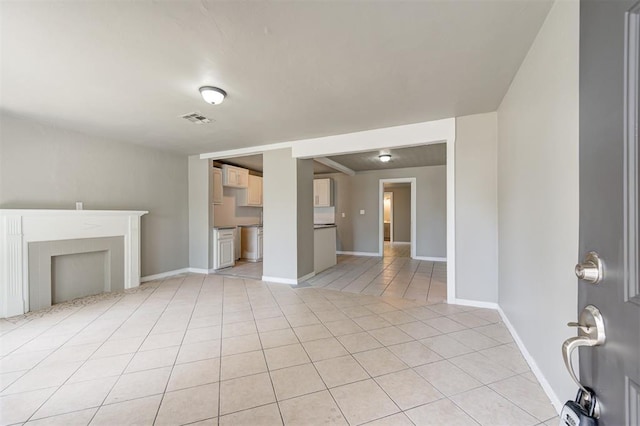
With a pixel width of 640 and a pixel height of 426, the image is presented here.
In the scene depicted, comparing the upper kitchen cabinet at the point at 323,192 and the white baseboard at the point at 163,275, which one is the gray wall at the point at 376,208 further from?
the white baseboard at the point at 163,275

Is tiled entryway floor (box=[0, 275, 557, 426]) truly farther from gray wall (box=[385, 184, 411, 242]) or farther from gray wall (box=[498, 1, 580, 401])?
gray wall (box=[385, 184, 411, 242])

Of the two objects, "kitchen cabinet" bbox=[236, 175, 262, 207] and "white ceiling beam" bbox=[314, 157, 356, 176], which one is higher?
"white ceiling beam" bbox=[314, 157, 356, 176]

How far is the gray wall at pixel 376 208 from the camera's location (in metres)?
6.66

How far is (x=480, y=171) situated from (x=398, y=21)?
7.11 ft

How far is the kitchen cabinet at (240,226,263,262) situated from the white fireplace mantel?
9.67 ft

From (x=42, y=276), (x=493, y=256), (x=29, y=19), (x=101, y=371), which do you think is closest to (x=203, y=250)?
(x=42, y=276)

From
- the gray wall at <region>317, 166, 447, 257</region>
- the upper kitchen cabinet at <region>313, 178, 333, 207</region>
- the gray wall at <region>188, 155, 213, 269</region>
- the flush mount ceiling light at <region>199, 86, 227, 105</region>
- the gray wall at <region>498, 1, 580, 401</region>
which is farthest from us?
the upper kitchen cabinet at <region>313, 178, 333, 207</region>

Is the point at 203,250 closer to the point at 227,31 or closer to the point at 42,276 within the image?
the point at 42,276

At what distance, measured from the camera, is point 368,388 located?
1705 mm

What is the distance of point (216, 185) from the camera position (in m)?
5.75

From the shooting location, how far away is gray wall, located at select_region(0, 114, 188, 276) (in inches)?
125

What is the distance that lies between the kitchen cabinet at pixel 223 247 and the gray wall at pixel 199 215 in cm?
10

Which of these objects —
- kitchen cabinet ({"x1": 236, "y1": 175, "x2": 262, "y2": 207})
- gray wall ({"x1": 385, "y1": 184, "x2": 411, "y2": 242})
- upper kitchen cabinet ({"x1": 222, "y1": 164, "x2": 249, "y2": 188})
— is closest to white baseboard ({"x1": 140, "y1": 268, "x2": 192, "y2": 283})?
upper kitchen cabinet ({"x1": 222, "y1": 164, "x2": 249, "y2": 188})

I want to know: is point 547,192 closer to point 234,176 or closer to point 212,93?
point 212,93
